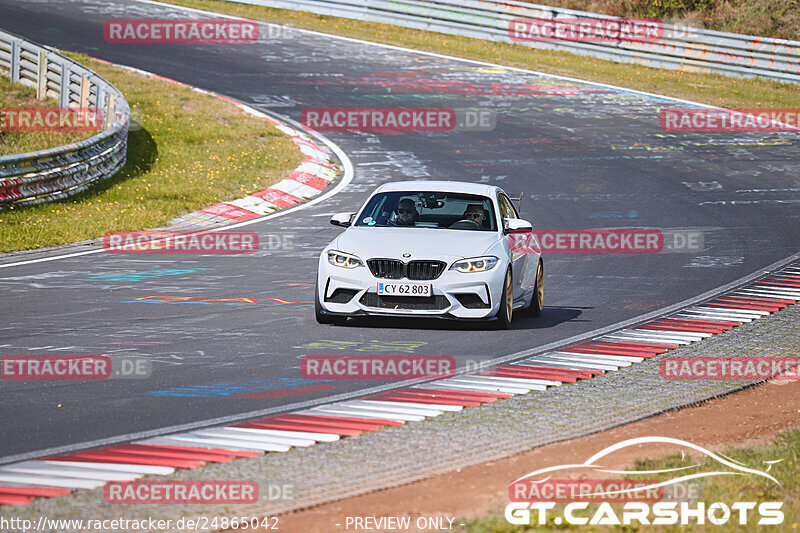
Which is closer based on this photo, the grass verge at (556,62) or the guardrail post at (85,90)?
the guardrail post at (85,90)

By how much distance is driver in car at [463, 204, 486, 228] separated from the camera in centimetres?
1223

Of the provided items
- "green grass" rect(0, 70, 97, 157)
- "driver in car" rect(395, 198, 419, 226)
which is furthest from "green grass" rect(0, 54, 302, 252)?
"driver in car" rect(395, 198, 419, 226)

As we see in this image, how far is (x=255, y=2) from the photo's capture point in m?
41.5

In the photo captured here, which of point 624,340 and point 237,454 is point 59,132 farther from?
Answer: point 237,454

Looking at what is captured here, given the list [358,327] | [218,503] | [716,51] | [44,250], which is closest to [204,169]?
[44,250]

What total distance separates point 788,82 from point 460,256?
1014 inches

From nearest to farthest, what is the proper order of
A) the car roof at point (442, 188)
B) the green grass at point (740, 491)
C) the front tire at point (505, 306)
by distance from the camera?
1. the green grass at point (740, 491)
2. the front tire at point (505, 306)
3. the car roof at point (442, 188)

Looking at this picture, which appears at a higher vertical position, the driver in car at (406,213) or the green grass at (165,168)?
the driver in car at (406,213)

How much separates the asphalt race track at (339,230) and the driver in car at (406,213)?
4.05 ft

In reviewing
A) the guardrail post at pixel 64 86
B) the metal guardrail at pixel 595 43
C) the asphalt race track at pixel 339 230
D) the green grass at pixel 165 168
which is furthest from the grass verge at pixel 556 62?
the guardrail post at pixel 64 86

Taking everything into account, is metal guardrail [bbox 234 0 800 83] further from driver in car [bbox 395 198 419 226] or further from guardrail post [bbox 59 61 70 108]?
driver in car [bbox 395 198 419 226]

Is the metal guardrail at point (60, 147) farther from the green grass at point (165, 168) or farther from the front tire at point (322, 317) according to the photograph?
the front tire at point (322, 317)

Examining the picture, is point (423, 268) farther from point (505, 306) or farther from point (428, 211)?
point (428, 211)

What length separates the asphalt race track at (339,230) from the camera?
8.75 m
